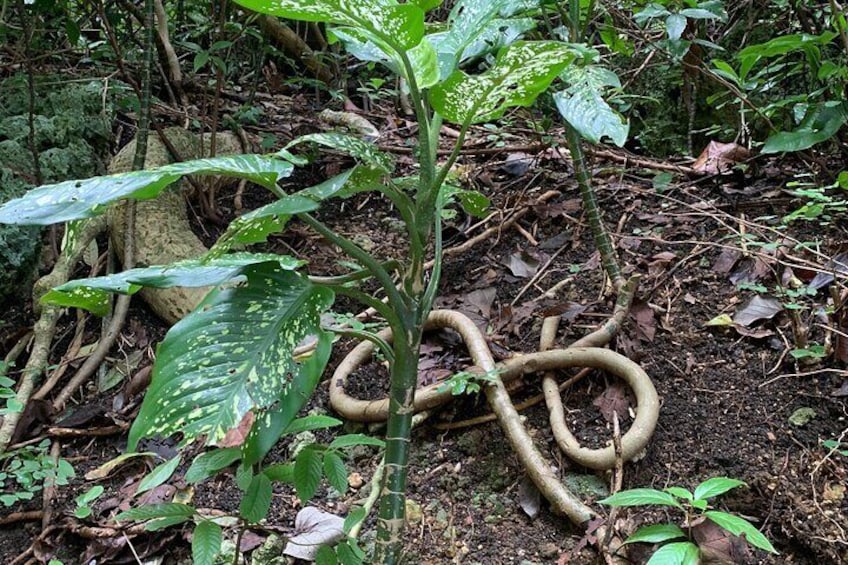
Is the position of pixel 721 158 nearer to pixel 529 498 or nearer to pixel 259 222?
pixel 529 498

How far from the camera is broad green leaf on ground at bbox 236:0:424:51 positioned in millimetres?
809

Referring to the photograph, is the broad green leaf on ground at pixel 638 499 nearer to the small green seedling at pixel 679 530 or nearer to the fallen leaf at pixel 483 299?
the small green seedling at pixel 679 530

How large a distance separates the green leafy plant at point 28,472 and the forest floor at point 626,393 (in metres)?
0.07

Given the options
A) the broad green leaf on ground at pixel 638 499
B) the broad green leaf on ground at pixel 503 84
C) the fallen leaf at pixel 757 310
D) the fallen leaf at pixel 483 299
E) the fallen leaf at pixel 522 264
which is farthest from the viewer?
the fallen leaf at pixel 522 264

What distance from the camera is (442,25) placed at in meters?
1.47

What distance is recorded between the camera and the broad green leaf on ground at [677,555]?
96 centimetres

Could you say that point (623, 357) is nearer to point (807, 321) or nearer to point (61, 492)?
point (807, 321)

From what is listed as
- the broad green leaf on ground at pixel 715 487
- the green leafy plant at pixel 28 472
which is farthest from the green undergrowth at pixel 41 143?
the broad green leaf on ground at pixel 715 487

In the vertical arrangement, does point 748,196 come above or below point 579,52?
below

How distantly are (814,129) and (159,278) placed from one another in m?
2.06

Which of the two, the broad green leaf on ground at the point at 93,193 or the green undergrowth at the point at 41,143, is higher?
the broad green leaf on ground at the point at 93,193

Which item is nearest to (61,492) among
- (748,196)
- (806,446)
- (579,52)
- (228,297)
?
(228,297)

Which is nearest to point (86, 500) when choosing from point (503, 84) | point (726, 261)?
point (503, 84)

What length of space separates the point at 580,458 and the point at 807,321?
2.57 ft
